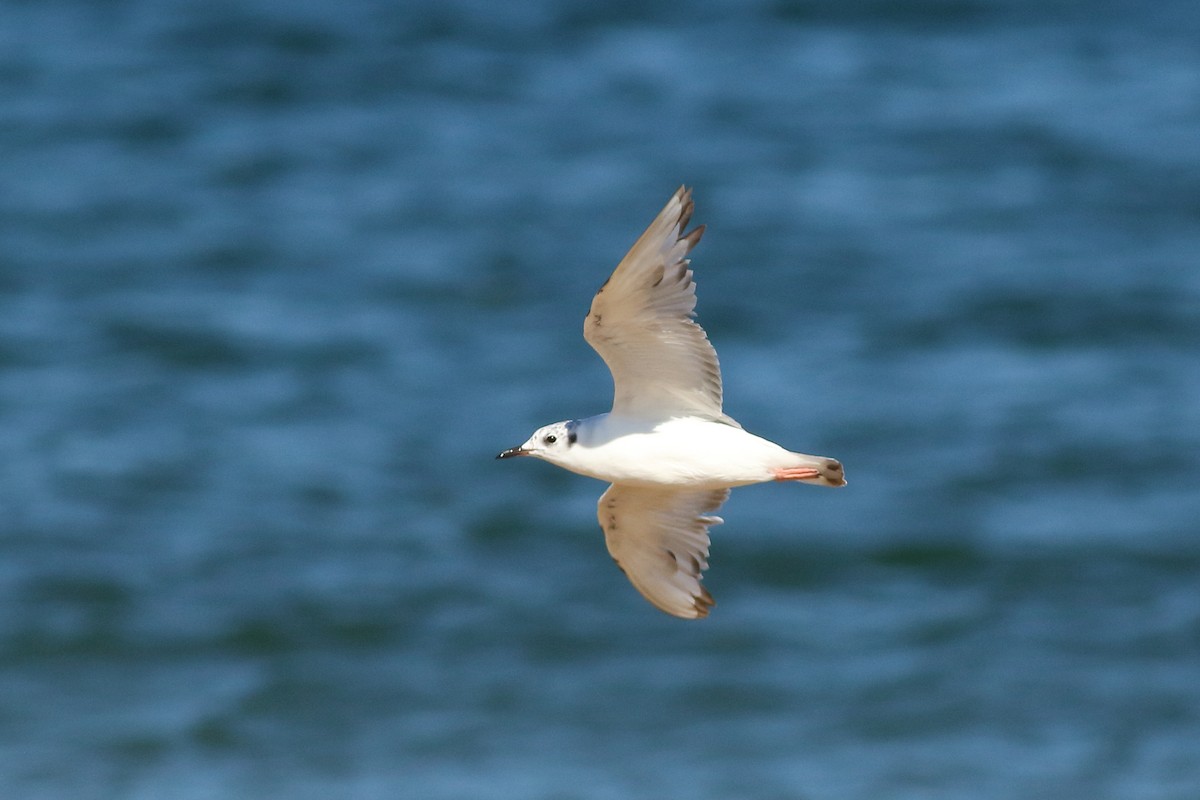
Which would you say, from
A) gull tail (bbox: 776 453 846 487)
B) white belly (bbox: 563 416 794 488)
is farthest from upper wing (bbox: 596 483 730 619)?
gull tail (bbox: 776 453 846 487)

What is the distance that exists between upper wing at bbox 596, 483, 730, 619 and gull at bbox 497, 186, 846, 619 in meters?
0.22

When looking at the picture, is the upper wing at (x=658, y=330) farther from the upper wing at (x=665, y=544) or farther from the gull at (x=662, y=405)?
the upper wing at (x=665, y=544)

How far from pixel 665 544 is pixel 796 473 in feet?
3.64

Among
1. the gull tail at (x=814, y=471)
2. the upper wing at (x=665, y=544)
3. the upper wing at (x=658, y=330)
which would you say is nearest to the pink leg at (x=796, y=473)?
the gull tail at (x=814, y=471)

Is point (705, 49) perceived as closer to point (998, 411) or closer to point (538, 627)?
point (998, 411)

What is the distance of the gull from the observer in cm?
827

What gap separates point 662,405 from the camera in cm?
877

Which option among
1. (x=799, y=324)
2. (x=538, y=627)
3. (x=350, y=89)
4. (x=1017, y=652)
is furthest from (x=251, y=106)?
(x=1017, y=652)

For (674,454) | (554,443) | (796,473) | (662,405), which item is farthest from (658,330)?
(796,473)

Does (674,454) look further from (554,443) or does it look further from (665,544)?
(665,544)

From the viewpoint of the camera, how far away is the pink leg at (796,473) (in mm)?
8430

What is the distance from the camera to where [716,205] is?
27.8 meters

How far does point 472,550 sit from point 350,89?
37.8ft

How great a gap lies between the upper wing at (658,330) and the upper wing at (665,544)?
0.66 meters
